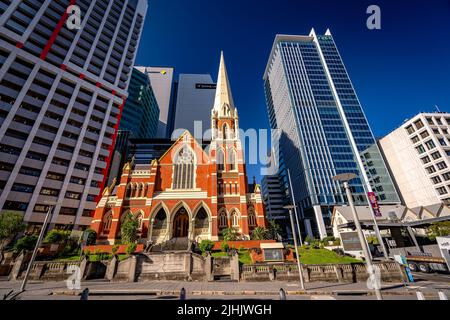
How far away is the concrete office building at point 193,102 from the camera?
310 feet

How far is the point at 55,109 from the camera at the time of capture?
134 feet

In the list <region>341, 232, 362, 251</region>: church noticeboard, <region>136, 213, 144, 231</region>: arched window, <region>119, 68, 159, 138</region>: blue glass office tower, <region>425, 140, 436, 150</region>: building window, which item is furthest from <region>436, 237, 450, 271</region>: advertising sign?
<region>119, 68, 159, 138</region>: blue glass office tower

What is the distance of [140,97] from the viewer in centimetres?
7269

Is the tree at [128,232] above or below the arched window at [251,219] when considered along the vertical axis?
below

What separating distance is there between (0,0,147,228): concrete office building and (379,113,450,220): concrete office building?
2922 inches

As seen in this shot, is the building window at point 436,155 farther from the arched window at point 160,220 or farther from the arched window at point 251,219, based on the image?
the arched window at point 160,220

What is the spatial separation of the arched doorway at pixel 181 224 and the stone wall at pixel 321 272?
A: 54.4 ft

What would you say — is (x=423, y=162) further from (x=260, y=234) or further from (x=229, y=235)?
(x=229, y=235)

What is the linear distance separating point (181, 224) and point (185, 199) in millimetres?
4068

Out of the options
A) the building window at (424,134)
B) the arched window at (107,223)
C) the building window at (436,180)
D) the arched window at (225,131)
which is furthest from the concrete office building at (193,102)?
the building window at (436,180)

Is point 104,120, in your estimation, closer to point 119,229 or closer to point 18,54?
point 18,54

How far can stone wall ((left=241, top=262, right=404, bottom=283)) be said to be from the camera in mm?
14688

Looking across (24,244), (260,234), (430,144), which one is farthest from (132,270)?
(430,144)
